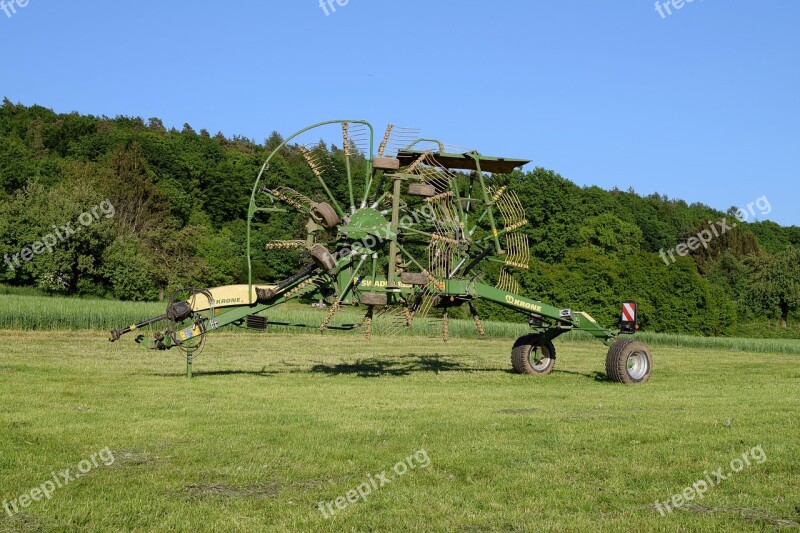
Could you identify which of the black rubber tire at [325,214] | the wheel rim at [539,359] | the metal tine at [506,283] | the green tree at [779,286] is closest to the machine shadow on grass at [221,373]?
the black rubber tire at [325,214]

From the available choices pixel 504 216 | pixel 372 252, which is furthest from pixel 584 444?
pixel 504 216

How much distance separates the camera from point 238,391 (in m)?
18.9

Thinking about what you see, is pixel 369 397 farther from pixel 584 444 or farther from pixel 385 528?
pixel 385 528

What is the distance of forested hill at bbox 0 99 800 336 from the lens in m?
68.5

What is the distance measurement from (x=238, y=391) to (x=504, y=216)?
930 cm

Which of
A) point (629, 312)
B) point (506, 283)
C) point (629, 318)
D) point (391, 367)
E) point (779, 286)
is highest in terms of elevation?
point (779, 286)

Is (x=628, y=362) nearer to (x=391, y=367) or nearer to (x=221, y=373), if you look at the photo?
(x=391, y=367)

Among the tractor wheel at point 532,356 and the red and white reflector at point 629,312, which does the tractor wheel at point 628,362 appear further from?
the tractor wheel at point 532,356

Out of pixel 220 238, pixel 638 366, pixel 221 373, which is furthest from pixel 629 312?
pixel 220 238

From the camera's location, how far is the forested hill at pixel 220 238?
68.5 metres

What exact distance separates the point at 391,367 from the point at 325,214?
669cm

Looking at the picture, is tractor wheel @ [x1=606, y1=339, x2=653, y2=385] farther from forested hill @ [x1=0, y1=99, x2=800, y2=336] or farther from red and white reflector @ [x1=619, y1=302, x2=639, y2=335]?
forested hill @ [x1=0, y1=99, x2=800, y2=336]

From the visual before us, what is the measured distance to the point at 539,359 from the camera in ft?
83.5

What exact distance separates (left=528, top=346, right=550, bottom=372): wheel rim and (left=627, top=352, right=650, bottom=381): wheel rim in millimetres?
2793
